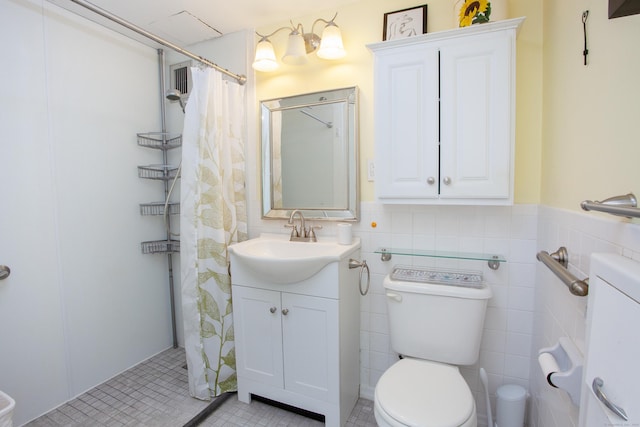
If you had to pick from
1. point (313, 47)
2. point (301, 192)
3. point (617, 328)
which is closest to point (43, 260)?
point (301, 192)

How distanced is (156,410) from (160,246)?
41.7 inches

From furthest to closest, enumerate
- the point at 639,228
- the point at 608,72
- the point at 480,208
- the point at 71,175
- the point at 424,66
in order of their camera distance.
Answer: the point at 71,175, the point at 480,208, the point at 424,66, the point at 608,72, the point at 639,228

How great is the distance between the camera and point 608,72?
0.84 metres

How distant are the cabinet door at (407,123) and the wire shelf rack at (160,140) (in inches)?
60.8

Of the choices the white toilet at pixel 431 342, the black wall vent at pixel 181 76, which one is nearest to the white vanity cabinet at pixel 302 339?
the white toilet at pixel 431 342

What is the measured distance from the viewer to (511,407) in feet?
4.61

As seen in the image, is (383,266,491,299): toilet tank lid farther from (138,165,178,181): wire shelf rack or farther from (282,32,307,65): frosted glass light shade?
(138,165,178,181): wire shelf rack

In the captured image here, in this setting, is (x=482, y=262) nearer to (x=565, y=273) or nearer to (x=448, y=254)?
(x=448, y=254)

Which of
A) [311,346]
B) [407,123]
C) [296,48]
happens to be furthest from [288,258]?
[296,48]

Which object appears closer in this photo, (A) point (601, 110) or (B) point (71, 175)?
(A) point (601, 110)

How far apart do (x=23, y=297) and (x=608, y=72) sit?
105 inches

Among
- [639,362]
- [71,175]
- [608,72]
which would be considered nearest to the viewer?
[639,362]

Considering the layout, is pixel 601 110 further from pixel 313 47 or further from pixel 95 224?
pixel 95 224

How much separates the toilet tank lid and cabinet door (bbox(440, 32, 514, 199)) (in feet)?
1.41
